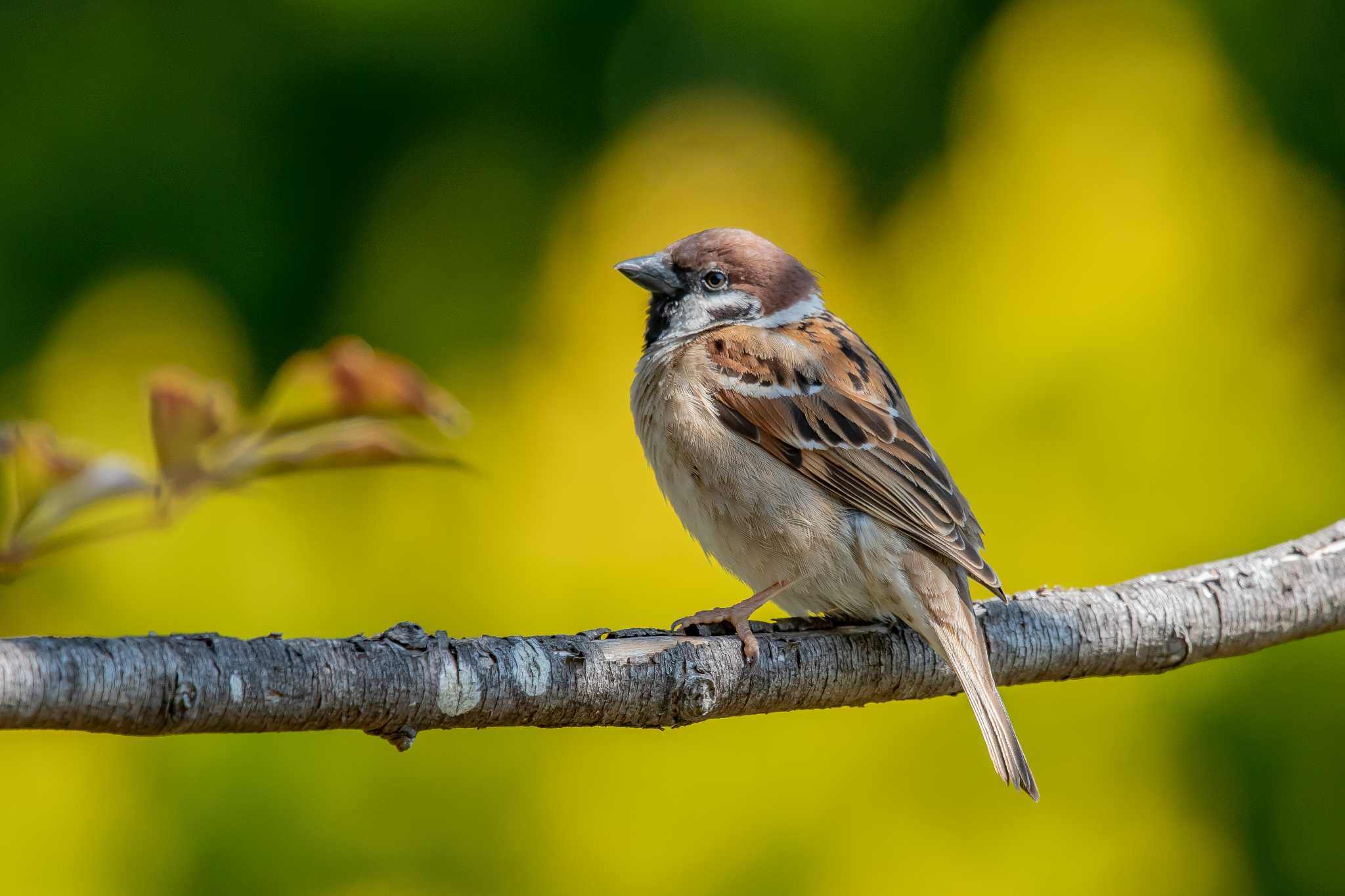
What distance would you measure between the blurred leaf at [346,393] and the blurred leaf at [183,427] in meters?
0.04

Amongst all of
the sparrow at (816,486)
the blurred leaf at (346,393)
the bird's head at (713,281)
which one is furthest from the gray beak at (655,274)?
the blurred leaf at (346,393)

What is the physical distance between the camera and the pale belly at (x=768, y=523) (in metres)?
2.06

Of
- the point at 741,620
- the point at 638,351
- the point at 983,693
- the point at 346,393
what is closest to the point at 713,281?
the point at 638,351

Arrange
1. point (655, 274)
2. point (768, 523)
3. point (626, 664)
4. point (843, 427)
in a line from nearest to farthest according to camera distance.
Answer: point (626, 664) < point (768, 523) < point (843, 427) < point (655, 274)

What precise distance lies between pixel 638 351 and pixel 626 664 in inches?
66.2

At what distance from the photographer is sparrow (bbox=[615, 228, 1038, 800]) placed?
1.95m

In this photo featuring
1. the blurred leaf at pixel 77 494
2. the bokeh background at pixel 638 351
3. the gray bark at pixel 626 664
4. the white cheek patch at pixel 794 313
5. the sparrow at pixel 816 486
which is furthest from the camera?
the bokeh background at pixel 638 351

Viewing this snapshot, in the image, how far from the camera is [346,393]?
932 millimetres

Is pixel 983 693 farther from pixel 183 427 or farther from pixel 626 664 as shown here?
pixel 183 427

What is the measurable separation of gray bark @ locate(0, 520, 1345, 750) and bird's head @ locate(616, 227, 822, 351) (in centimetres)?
72

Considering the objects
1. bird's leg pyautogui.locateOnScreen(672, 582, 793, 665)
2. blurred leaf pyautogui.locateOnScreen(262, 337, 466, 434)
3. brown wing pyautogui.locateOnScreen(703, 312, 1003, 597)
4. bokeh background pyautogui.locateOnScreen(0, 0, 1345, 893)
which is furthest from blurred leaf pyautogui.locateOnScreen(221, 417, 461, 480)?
bokeh background pyautogui.locateOnScreen(0, 0, 1345, 893)

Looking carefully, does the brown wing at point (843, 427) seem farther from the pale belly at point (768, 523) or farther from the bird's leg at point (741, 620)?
the bird's leg at point (741, 620)

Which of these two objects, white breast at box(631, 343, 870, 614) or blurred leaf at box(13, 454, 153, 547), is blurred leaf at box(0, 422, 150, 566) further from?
white breast at box(631, 343, 870, 614)

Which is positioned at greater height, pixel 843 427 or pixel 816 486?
pixel 843 427
